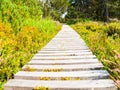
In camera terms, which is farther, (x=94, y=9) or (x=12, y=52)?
(x=94, y=9)

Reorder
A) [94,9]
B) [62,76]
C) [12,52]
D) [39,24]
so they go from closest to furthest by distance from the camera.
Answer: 1. [62,76]
2. [12,52]
3. [39,24]
4. [94,9]

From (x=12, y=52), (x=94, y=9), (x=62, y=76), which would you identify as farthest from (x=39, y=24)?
(x=94, y=9)

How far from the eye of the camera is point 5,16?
8.70 meters

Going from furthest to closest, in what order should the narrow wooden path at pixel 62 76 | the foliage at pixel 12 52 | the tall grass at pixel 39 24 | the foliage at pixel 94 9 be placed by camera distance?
the foliage at pixel 94 9 → the tall grass at pixel 39 24 → the foliage at pixel 12 52 → the narrow wooden path at pixel 62 76

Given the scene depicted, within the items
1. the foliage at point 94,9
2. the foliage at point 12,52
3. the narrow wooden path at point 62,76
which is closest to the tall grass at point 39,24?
Answer: the foliage at point 12,52

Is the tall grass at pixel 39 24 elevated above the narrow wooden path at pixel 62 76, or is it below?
above

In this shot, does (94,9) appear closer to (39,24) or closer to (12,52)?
(39,24)

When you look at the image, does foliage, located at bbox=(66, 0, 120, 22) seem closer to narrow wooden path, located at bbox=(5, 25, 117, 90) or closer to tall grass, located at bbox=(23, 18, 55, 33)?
tall grass, located at bbox=(23, 18, 55, 33)

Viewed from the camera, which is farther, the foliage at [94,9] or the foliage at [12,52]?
the foliage at [94,9]

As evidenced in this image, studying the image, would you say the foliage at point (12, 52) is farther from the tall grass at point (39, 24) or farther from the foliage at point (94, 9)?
the foliage at point (94, 9)

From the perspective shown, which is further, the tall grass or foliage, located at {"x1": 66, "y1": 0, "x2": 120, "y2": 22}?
foliage, located at {"x1": 66, "y1": 0, "x2": 120, "y2": 22}

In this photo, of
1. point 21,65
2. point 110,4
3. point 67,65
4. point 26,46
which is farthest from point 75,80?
point 110,4

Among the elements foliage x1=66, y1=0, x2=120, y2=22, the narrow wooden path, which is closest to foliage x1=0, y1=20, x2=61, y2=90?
the narrow wooden path

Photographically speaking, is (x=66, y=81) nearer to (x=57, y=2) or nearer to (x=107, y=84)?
(x=107, y=84)
